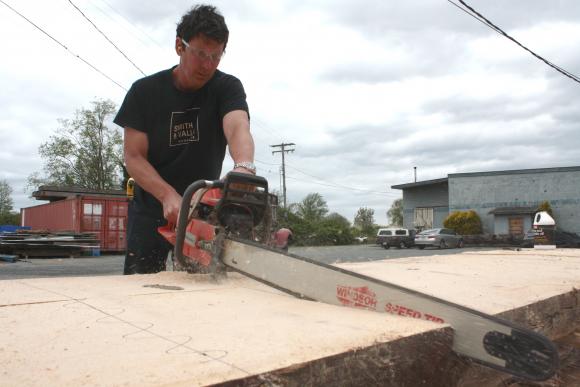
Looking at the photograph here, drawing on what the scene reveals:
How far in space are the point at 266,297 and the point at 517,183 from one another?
31322mm

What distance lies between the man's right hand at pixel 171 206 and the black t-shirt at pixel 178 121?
1.11ft

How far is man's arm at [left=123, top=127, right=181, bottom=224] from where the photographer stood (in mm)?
2129

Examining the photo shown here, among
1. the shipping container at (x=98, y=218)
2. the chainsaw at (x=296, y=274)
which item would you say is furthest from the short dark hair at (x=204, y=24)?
the shipping container at (x=98, y=218)

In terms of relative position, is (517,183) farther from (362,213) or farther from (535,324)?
(362,213)

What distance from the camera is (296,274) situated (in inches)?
65.1

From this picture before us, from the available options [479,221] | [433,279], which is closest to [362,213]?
[479,221]

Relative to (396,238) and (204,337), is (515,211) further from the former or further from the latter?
(204,337)

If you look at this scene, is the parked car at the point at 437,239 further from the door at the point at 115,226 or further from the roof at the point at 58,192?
the roof at the point at 58,192

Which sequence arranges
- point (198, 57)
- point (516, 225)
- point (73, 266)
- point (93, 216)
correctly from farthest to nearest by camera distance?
1. point (516, 225)
2. point (93, 216)
3. point (73, 266)
4. point (198, 57)

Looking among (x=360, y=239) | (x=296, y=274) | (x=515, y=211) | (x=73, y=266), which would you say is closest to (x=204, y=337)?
(x=296, y=274)

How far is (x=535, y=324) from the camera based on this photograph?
1.90m

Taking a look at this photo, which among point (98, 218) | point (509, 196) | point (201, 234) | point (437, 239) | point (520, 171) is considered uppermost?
point (520, 171)

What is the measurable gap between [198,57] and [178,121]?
0.38 metres

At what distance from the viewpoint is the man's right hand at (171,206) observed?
2.10 meters
